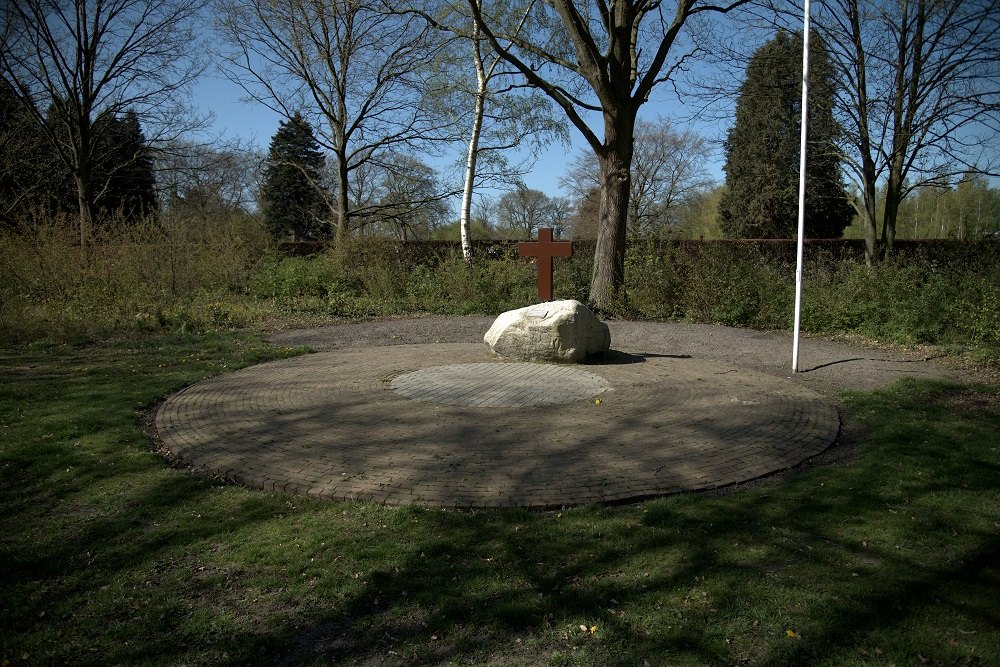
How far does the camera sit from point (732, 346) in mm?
11508

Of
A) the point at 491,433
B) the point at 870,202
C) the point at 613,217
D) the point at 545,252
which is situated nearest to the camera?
the point at 491,433

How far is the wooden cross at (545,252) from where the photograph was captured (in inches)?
578

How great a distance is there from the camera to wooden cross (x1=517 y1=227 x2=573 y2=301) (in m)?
14.7

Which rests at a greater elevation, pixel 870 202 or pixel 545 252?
pixel 870 202

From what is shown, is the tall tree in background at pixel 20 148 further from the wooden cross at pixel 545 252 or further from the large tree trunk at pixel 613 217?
the large tree trunk at pixel 613 217

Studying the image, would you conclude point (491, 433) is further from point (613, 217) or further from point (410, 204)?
point (410, 204)

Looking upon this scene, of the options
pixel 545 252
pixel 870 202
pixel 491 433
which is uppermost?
pixel 870 202

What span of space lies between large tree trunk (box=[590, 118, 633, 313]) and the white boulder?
5.48 m

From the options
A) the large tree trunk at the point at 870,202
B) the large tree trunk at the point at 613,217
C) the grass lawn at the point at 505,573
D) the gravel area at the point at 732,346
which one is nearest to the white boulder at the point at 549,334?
the gravel area at the point at 732,346

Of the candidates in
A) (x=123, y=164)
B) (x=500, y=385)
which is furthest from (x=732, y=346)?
(x=123, y=164)

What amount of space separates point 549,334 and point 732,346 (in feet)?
12.5

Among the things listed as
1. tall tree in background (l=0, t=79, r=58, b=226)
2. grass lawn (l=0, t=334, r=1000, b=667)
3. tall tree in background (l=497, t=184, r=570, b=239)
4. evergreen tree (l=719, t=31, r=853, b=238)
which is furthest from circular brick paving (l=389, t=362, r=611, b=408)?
tall tree in background (l=497, t=184, r=570, b=239)

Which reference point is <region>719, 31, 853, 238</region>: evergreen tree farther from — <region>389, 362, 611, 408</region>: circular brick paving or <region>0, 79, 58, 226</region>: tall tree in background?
<region>0, 79, 58, 226</region>: tall tree in background

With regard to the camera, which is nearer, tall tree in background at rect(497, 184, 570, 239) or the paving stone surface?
the paving stone surface
